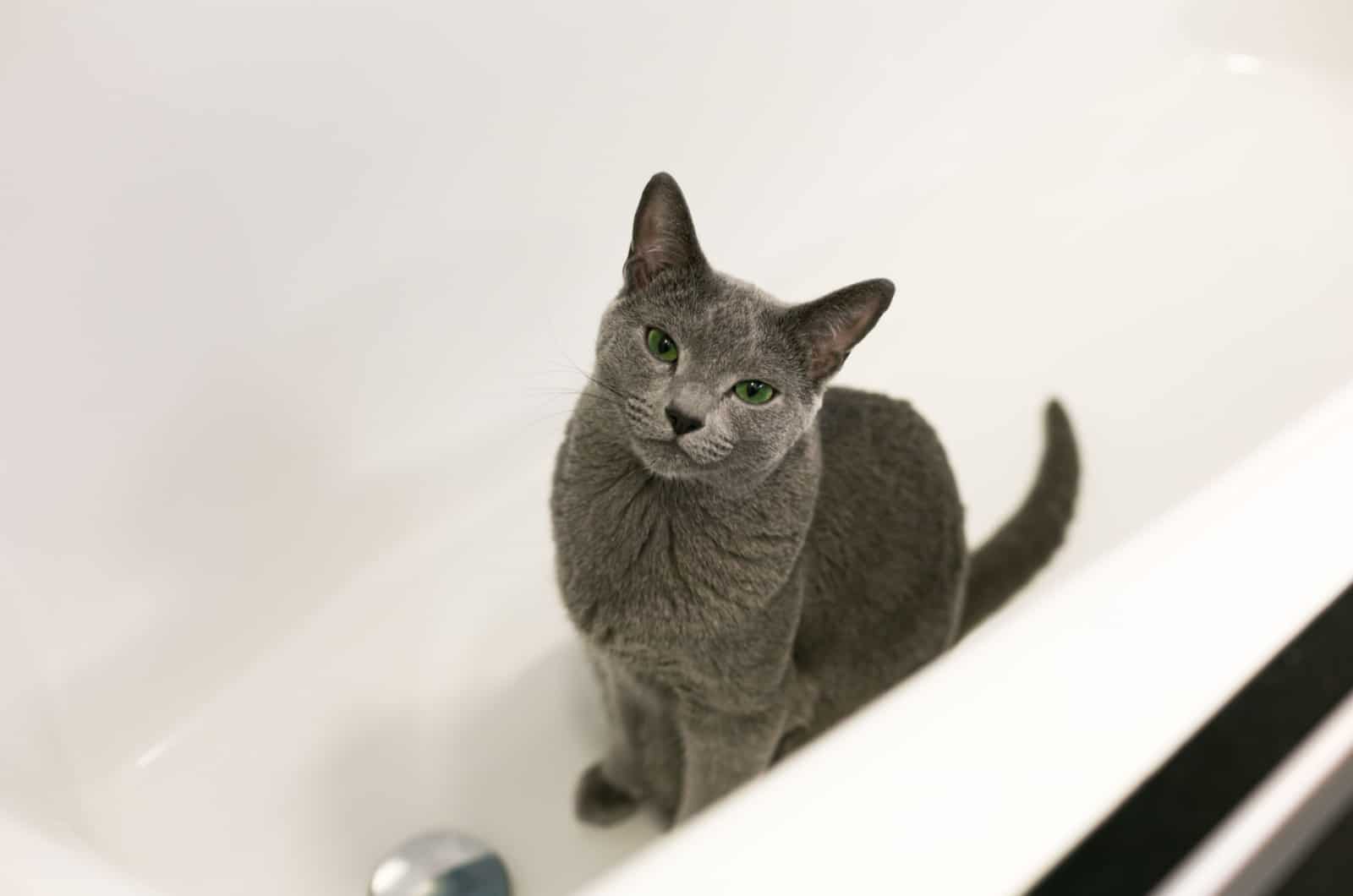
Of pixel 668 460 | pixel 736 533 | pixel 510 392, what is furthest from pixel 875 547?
pixel 510 392

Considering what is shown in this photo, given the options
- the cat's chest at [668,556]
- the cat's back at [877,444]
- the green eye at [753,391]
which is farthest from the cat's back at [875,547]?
the green eye at [753,391]

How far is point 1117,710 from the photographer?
0.66 metres

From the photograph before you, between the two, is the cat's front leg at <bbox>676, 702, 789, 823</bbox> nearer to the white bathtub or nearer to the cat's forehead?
the white bathtub

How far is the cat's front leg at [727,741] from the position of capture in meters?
1.01

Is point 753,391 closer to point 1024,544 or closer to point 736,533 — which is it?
point 736,533

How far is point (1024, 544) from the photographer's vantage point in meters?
1.24

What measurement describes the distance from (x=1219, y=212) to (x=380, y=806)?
173cm

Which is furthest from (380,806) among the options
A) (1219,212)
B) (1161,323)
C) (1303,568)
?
(1219,212)

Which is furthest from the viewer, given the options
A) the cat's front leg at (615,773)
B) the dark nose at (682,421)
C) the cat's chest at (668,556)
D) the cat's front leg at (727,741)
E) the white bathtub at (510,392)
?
the cat's front leg at (615,773)

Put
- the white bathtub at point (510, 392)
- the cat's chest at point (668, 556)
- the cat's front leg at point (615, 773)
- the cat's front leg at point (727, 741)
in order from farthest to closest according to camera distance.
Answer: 1. the cat's front leg at point (615, 773)
2. the cat's front leg at point (727, 741)
3. the cat's chest at point (668, 556)
4. the white bathtub at point (510, 392)

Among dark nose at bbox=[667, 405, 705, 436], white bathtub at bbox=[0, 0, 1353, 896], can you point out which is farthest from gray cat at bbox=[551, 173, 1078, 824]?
white bathtub at bbox=[0, 0, 1353, 896]

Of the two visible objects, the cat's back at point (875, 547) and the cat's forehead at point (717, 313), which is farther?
the cat's back at point (875, 547)

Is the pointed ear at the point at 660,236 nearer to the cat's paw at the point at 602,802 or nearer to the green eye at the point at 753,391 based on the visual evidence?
the green eye at the point at 753,391

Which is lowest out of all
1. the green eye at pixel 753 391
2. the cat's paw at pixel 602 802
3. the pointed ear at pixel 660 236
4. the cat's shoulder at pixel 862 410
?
the cat's paw at pixel 602 802
